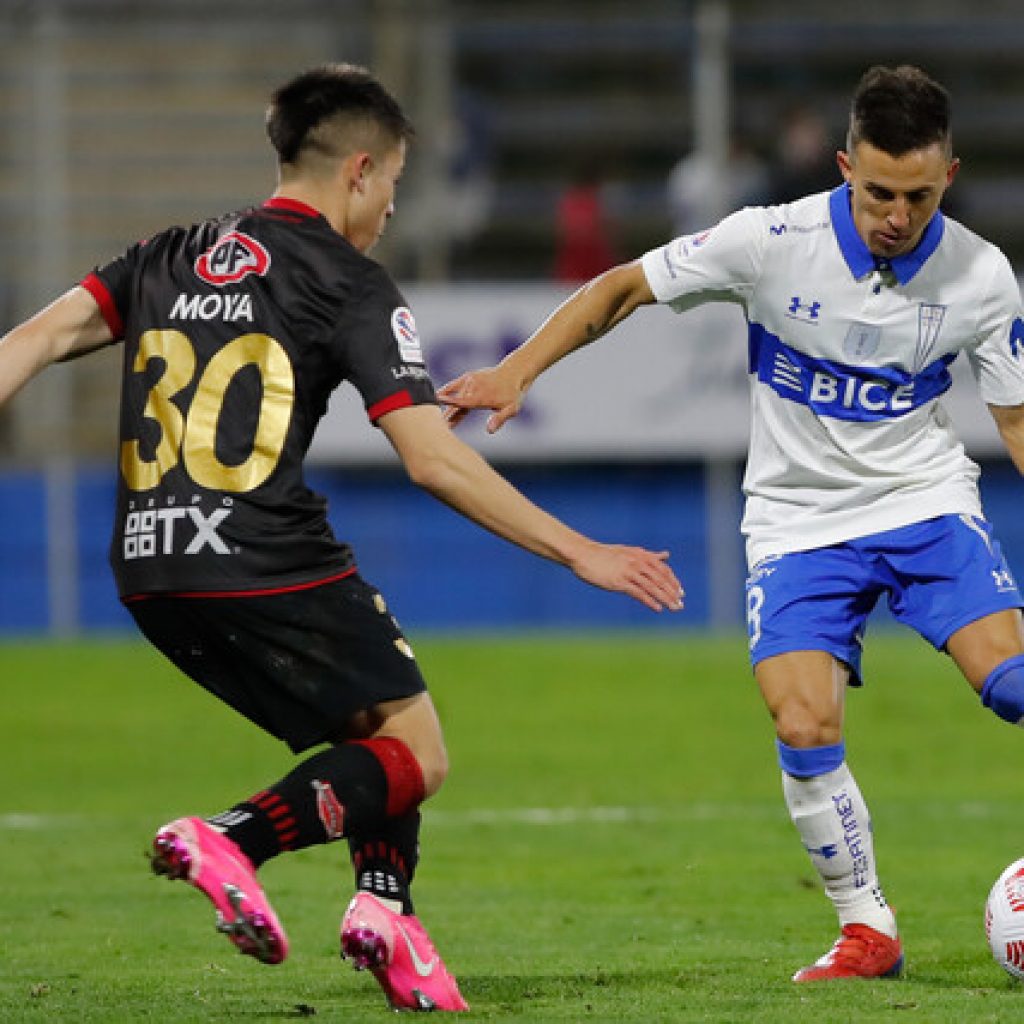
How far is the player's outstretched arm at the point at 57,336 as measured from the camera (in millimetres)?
5219

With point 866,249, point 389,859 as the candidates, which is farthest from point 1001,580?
point 389,859

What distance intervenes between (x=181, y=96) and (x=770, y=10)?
5.55 metres

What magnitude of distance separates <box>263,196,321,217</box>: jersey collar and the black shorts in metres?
0.83

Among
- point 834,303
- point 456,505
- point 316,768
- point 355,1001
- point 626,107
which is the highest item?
point 626,107

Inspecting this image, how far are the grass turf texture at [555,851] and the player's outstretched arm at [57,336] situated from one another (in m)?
1.45

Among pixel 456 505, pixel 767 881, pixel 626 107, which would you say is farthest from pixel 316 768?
pixel 626 107

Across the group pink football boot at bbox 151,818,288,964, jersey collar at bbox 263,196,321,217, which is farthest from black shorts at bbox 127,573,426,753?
jersey collar at bbox 263,196,321,217

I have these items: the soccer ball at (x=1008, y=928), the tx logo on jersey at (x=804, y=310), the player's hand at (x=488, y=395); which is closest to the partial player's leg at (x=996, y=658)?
the soccer ball at (x=1008, y=928)

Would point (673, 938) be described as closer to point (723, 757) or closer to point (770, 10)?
point (723, 757)

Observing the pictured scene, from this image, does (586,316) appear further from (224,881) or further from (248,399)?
(224,881)

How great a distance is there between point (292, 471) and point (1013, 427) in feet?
6.86

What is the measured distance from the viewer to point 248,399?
515 centimetres

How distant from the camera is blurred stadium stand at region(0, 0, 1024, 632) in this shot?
64.3ft

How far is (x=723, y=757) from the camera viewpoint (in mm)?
11828
